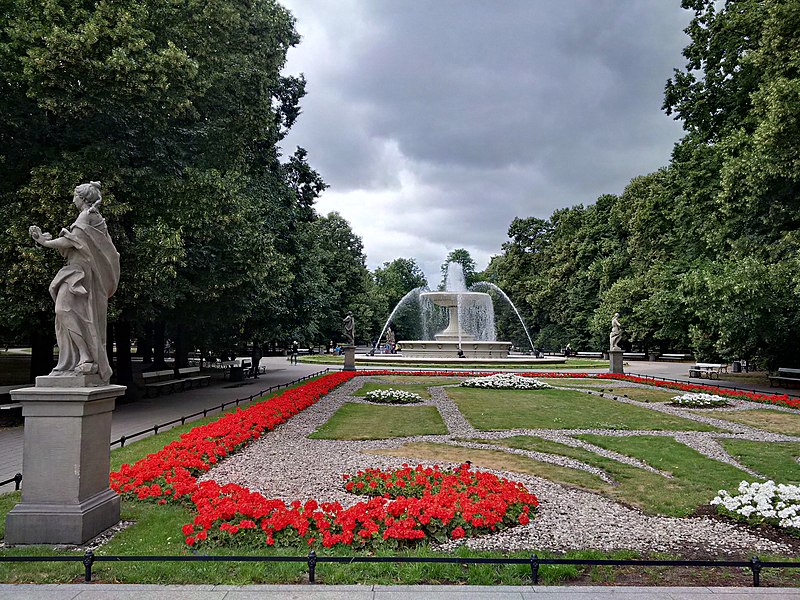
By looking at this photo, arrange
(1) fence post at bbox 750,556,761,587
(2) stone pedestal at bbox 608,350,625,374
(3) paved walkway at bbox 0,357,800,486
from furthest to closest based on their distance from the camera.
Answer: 1. (2) stone pedestal at bbox 608,350,625,374
2. (3) paved walkway at bbox 0,357,800,486
3. (1) fence post at bbox 750,556,761,587

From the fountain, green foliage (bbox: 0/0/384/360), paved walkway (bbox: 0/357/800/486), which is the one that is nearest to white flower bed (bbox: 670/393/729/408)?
paved walkway (bbox: 0/357/800/486)

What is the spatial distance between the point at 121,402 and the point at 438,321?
45.8 meters

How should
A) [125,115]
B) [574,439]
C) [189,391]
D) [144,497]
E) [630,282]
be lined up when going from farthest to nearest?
[630,282]
[189,391]
[125,115]
[574,439]
[144,497]

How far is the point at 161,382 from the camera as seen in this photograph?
20.7m

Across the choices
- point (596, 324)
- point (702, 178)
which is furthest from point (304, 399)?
point (596, 324)

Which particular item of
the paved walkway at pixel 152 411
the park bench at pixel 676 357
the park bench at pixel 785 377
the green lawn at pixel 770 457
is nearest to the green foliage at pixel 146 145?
the paved walkway at pixel 152 411

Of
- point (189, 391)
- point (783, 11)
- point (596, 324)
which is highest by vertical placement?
point (783, 11)

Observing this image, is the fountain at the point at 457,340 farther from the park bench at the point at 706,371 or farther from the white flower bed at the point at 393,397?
the white flower bed at the point at 393,397

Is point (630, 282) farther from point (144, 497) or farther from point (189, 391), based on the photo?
point (144, 497)

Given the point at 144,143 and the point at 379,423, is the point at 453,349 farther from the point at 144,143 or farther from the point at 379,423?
the point at 144,143

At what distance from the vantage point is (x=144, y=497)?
272 inches

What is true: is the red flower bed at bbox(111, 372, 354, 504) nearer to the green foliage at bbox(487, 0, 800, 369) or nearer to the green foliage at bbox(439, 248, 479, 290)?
the green foliage at bbox(487, 0, 800, 369)

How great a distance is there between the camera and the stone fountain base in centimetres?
3819

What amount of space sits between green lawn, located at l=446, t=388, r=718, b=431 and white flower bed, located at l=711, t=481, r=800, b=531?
20.5ft
